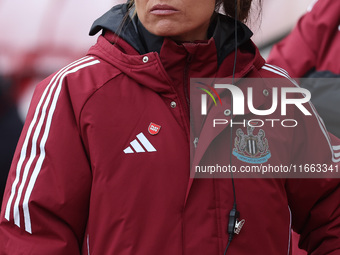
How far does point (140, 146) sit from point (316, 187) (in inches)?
24.1

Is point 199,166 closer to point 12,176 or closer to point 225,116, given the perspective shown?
point 225,116

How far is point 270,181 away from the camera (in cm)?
189

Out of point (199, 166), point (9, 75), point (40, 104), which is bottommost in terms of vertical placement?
point (9, 75)

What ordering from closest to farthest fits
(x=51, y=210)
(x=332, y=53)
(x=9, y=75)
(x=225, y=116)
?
(x=51, y=210) < (x=225, y=116) < (x=332, y=53) < (x=9, y=75)

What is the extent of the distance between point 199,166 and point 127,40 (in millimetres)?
408

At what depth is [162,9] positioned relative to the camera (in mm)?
1838

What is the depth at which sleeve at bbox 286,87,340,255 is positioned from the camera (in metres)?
2.03

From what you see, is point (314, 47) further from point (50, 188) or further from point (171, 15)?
point (50, 188)

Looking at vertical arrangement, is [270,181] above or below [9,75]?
above

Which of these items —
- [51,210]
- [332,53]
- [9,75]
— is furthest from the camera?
[9,75]

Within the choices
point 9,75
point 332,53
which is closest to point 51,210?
point 332,53

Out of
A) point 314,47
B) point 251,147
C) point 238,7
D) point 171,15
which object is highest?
point 171,15

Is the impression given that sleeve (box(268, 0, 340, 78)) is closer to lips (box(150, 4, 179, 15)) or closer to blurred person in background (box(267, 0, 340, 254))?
blurred person in background (box(267, 0, 340, 254))

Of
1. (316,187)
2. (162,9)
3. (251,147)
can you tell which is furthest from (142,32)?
(316,187)
